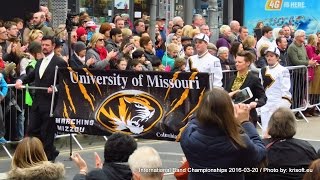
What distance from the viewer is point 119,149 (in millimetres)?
6863

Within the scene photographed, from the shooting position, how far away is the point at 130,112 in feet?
37.4

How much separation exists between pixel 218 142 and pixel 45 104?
19.2ft

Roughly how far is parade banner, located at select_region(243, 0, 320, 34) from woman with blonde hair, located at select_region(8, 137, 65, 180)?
18.2 m

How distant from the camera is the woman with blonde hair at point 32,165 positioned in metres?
6.65

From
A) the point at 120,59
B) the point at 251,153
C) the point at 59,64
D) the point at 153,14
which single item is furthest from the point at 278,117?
the point at 153,14

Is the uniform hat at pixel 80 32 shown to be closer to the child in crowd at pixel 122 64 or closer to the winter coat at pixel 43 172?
the child in crowd at pixel 122 64

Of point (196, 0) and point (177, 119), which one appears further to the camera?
point (196, 0)

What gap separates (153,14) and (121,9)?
239 inches

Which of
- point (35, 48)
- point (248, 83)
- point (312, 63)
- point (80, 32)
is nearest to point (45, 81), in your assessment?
point (35, 48)

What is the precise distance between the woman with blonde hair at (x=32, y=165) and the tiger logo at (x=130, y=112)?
4.32 meters

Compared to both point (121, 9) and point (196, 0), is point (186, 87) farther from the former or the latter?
point (196, 0)

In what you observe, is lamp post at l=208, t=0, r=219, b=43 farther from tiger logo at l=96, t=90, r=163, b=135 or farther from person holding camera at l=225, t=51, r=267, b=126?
tiger logo at l=96, t=90, r=163, b=135

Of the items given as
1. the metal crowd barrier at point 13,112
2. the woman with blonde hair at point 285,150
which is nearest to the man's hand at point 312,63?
the metal crowd barrier at point 13,112

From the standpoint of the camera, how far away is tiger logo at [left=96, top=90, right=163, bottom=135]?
36.8 ft
